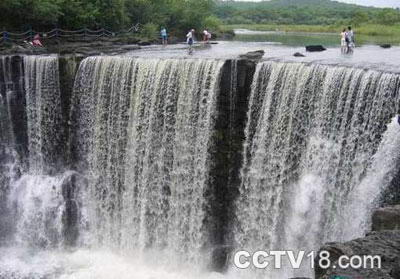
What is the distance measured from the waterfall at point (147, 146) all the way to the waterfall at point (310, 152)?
161cm

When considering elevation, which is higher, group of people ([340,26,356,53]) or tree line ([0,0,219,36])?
tree line ([0,0,219,36])

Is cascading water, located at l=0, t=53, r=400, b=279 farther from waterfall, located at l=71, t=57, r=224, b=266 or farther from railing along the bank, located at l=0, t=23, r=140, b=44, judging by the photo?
railing along the bank, located at l=0, t=23, r=140, b=44

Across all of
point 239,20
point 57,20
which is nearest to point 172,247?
point 57,20

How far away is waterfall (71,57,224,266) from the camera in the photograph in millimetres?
17422

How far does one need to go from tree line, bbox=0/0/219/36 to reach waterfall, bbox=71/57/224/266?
9969mm

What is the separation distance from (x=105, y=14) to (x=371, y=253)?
27.1m

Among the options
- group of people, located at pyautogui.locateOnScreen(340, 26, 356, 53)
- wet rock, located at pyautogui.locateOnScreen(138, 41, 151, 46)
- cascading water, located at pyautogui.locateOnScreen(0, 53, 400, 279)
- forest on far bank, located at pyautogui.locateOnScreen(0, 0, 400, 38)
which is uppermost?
forest on far bank, located at pyautogui.locateOnScreen(0, 0, 400, 38)

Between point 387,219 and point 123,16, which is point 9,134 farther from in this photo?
point 123,16

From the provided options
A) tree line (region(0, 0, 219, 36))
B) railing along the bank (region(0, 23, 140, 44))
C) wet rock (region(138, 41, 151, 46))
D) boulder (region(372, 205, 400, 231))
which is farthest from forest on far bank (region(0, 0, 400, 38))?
boulder (region(372, 205, 400, 231))

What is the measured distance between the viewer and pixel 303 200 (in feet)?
49.4

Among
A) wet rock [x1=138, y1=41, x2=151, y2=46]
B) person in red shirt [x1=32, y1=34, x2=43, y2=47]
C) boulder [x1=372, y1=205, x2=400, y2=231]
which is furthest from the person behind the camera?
wet rock [x1=138, y1=41, x2=151, y2=46]

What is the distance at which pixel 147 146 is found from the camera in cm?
1819

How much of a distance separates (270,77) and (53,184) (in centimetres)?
920

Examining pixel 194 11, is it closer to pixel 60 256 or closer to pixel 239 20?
pixel 60 256
